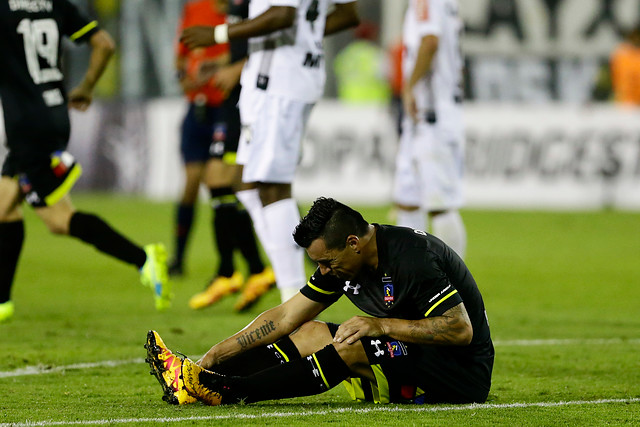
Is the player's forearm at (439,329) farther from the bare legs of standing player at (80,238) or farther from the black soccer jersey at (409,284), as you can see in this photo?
the bare legs of standing player at (80,238)

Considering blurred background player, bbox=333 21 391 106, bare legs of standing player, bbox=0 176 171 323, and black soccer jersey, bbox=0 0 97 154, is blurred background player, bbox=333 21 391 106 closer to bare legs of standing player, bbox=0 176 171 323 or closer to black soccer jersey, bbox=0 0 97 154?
Result: black soccer jersey, bbox=0 0 97 154

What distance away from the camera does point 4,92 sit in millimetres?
6930

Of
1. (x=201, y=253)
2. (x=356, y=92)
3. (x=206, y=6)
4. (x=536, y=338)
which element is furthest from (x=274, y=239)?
(x=356, y=92)

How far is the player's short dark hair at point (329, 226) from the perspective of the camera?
448cm

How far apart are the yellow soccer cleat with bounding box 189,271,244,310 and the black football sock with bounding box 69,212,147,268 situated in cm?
87

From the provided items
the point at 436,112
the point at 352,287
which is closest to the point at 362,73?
the point at 436,112

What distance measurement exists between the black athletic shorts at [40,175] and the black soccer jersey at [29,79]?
6cm

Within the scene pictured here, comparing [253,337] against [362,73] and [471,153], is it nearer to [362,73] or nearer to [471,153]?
[471,153]

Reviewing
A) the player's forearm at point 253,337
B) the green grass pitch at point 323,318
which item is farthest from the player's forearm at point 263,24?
the player's forearm at point 253,337

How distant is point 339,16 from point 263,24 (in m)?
0.79

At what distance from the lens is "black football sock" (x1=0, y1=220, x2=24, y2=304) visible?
6.98m

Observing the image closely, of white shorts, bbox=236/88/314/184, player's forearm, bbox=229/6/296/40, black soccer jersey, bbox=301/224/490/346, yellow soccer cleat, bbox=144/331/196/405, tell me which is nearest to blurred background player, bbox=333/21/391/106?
white shorts, bbox=236/88/314/184

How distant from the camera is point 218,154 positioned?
844 cm

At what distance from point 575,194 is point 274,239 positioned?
11186mm
